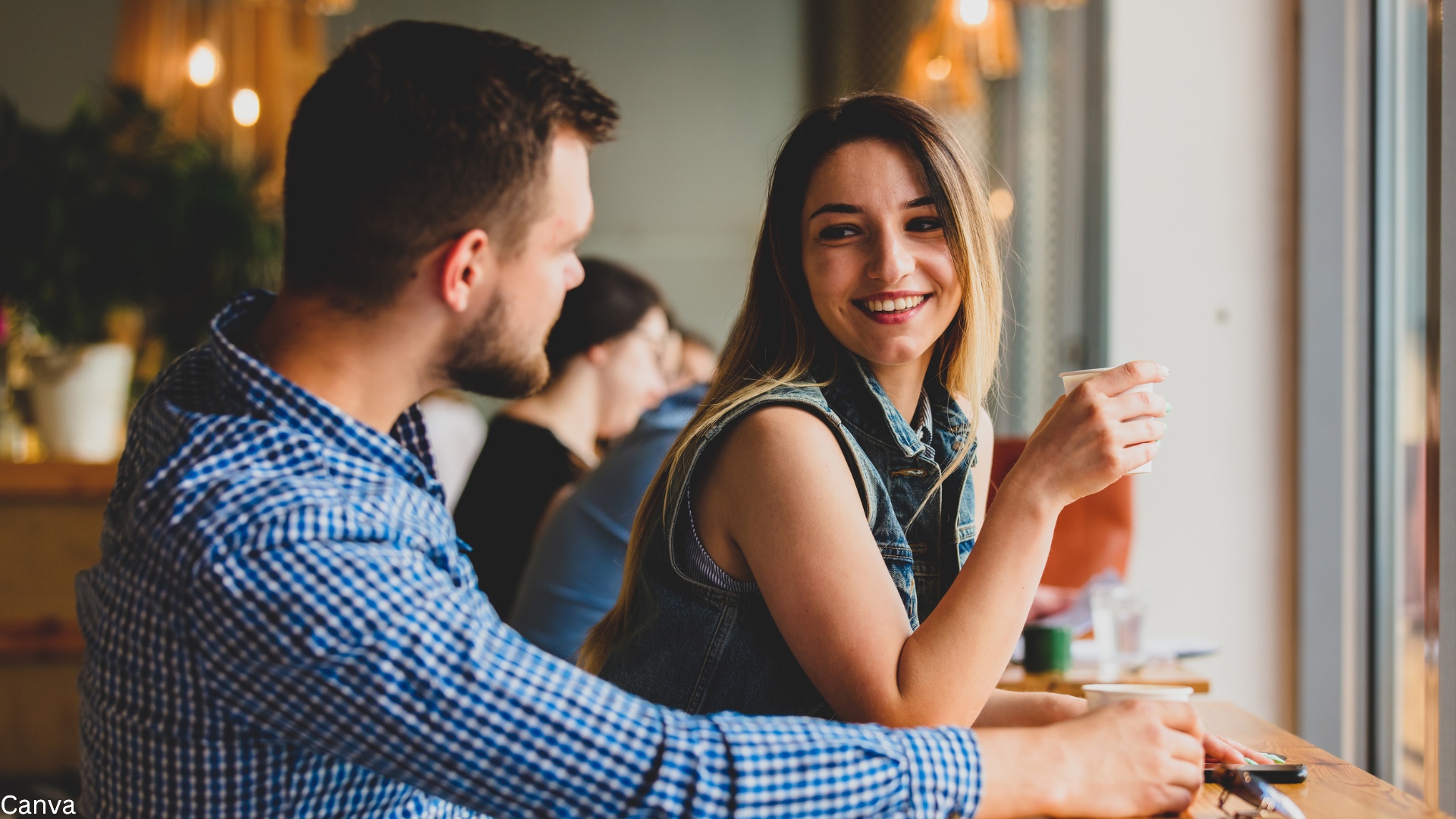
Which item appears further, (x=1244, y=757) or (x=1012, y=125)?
(x=1012, y=125)

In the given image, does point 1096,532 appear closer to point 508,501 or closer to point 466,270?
point 508,501

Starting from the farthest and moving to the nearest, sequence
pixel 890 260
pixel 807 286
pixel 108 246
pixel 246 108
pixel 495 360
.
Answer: pixel 246 108 < pixel 108 246 < pixel 807 286 < pixel 890 260 < pixel 495 360

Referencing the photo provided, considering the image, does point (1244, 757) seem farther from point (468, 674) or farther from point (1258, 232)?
point (1258, 232)

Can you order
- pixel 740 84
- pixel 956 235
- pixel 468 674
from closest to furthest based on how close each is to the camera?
pixel 468 674 → pixel 956 235 → pixel 740 84

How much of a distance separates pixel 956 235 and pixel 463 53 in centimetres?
70

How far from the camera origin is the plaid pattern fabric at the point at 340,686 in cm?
80

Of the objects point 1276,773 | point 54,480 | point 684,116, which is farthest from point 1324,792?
point 684,116

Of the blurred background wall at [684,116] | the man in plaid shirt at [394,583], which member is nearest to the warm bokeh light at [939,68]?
the man in plaid shirt at [394,583]

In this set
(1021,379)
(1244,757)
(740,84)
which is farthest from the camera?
(740,84)

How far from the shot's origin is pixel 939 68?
3816mm

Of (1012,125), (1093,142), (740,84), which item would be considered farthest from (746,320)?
(740,84)

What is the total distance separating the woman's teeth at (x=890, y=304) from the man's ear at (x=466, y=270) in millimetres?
577

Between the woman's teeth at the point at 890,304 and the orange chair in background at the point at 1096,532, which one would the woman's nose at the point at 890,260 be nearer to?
the woman's teeth at the point at 890,304

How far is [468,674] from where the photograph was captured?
2.69 ft
